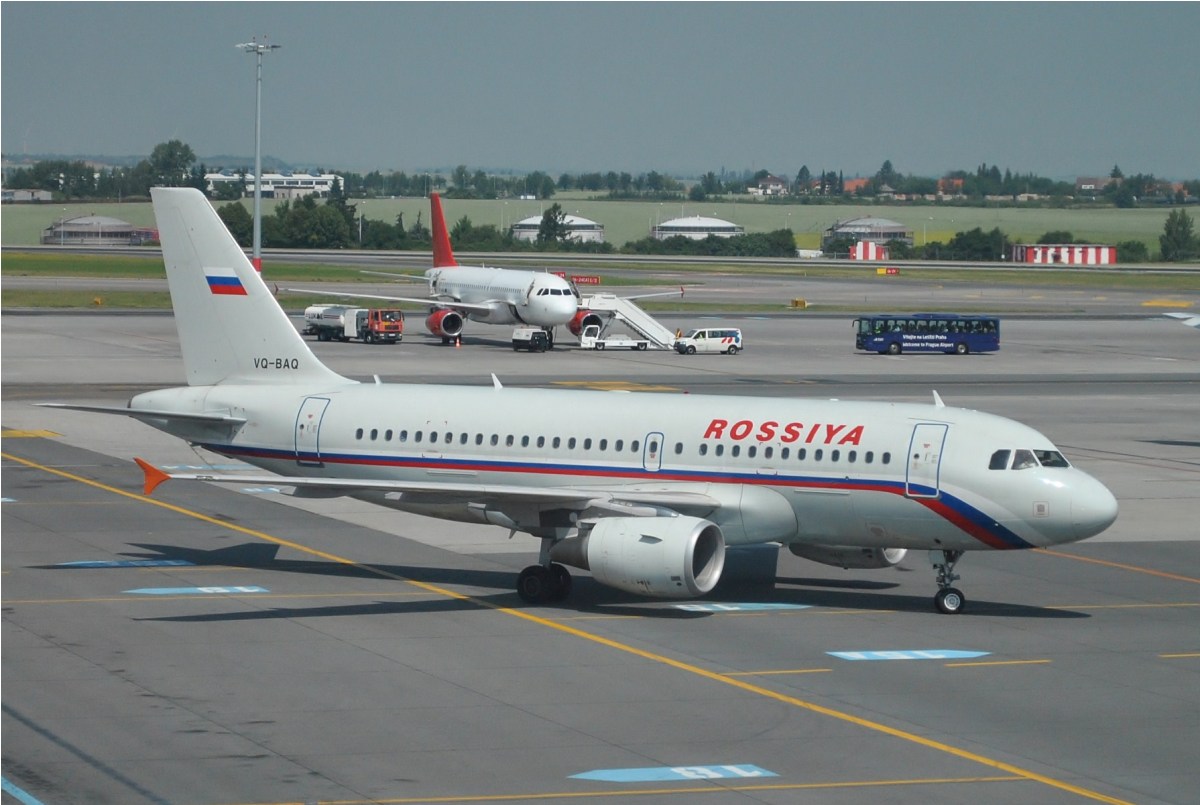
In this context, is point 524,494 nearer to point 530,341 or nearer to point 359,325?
point 530,341

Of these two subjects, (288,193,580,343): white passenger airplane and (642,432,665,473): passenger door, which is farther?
(288,193,580,343): white passenger airplane

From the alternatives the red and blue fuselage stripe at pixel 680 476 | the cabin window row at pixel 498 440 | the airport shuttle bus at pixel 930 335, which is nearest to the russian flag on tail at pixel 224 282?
the red and blue fuselage stripe at pixel 680 476

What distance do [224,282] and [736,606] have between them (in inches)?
581

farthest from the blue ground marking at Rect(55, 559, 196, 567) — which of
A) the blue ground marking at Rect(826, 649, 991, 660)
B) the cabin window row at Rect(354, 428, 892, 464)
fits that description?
the blue ground marking at Rect(826, 649, 991, 660)

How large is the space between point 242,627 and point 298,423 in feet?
24.9

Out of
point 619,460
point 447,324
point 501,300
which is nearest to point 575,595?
point 619,460

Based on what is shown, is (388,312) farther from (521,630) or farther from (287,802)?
(287,802)

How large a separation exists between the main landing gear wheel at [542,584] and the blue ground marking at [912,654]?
648 centimetres

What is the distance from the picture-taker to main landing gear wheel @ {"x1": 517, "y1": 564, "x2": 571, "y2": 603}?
110ft

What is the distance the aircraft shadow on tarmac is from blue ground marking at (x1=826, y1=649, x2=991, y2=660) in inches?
151

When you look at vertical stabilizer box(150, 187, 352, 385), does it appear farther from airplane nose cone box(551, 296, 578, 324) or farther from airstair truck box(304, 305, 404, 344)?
airstair truck box(304, 305, 404, 344)

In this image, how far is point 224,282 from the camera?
3931 centimetres

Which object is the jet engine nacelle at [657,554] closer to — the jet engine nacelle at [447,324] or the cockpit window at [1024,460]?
the cockpit window at [1024,460]

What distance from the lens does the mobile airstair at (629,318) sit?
357 feet
